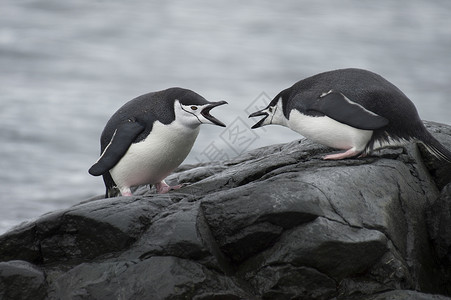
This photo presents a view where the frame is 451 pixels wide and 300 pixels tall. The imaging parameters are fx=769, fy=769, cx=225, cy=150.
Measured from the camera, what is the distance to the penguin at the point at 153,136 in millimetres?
6453

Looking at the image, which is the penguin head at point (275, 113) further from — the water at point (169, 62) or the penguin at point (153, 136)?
the water at point (169, 62)

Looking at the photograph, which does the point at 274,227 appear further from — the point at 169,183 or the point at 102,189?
the point at 102,189

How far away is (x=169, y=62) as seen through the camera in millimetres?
20094

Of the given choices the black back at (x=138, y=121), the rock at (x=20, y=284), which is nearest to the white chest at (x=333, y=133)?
the black back at (x=138, y=121)

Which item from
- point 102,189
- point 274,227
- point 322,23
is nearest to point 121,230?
point 274,227

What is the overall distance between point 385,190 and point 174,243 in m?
1.65

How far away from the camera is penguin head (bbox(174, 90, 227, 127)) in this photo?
6.38 m

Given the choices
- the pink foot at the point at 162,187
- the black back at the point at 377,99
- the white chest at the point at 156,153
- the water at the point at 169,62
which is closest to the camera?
the black back at the point at 377,99

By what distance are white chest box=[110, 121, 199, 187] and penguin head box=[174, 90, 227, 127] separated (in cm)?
9

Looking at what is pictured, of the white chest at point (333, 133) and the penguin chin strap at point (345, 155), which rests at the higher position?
the white chest at point (333, 133)

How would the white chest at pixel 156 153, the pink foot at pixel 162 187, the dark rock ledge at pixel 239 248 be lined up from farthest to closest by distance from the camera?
the pink foot at pixel 162 187 → the white chest at pixel 156 153 → the dark rock ledge at pixel 239 248

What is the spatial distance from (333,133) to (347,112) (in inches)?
8.7

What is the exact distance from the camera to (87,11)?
25.6m

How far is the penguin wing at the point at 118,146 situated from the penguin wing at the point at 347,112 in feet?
5.07
